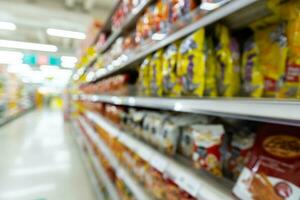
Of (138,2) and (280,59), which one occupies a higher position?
(138,2)

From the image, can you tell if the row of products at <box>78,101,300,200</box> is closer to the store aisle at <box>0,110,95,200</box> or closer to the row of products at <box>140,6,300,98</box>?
the row of products at <box>140,6,300,98</box>

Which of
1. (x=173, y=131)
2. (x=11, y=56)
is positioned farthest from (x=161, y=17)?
(x=11, y=56)

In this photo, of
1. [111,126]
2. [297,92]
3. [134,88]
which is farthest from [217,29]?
[111,126]

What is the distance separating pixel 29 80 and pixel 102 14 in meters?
18.5

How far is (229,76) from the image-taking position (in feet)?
2.95

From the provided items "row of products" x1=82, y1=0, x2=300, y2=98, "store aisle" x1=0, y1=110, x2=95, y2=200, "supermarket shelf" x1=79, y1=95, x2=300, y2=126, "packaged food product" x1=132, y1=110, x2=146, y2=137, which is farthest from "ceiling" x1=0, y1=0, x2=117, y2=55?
"supermarket shelf" x1=79, y1=95, x2=300, y2=126

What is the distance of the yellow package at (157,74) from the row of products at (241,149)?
0.17 metres

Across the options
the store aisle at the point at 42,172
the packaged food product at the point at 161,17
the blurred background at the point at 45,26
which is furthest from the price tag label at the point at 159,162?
the blurred background at the point at 45,26

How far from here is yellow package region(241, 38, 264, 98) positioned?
0.89 metres

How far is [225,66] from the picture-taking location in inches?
35.9

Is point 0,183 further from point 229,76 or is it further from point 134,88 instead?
point 229,76

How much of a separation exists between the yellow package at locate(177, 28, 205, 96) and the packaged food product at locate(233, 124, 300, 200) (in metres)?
0.27

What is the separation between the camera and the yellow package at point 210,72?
0.89m

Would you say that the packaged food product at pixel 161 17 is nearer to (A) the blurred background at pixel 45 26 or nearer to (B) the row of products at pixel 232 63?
(B) the row of products at pixel 232 63
